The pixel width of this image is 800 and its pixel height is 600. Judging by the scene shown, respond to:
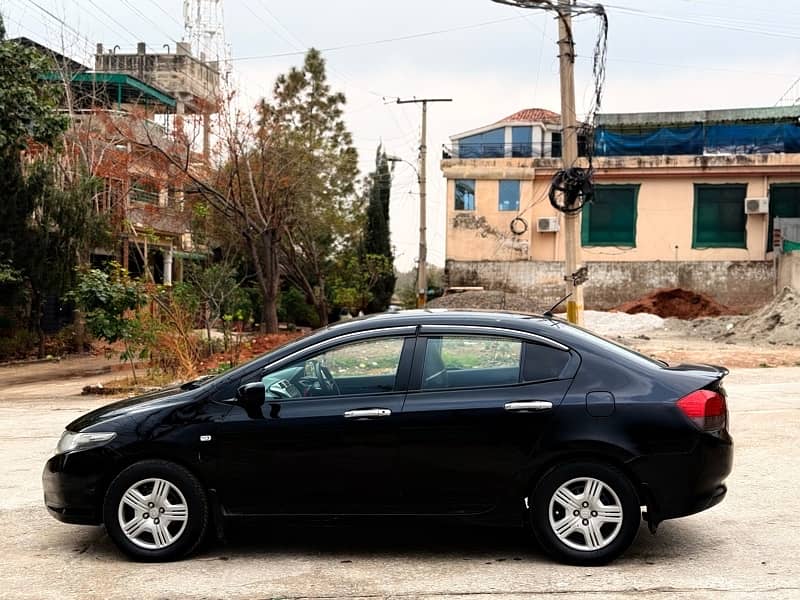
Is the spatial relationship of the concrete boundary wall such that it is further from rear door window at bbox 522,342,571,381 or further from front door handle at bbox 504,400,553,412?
front door handle at bbox 504,400,553,412

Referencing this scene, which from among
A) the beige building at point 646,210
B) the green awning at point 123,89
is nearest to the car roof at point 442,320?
the green awning at point 123,89

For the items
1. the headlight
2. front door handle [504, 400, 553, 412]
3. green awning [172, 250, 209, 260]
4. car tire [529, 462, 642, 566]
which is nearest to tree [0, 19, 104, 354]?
green awning [172, 250, 209, 260]

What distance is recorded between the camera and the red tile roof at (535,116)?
49.8 meters

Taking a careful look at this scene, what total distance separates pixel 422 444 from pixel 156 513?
1.75m

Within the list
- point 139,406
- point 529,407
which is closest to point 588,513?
point 529,407

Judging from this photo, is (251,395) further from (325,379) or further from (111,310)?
(111,310)

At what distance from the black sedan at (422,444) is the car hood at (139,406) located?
0.07 feet

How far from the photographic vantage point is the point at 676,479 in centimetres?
535

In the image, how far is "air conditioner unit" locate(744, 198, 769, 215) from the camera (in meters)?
36.3

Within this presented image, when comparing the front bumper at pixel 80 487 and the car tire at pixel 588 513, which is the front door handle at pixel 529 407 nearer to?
the car tire at pixel 588 513

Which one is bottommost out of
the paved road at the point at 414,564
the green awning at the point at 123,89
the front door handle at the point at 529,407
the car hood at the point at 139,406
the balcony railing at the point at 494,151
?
the paved road at the point at 414,564

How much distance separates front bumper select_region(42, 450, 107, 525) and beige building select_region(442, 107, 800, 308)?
32118mm

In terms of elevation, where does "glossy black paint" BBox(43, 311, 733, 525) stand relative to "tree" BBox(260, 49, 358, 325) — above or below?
below

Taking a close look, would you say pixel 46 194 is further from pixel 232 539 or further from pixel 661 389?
pixel 661 389
